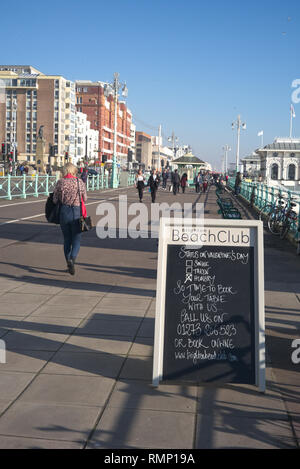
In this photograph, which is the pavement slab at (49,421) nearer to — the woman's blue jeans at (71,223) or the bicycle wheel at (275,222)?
the woman's blue jeans at (71,223)

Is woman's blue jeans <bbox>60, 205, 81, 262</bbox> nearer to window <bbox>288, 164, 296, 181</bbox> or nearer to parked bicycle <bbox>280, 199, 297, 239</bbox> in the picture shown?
parked bicycle <bbox>280, 199, 297, 239</bbox>

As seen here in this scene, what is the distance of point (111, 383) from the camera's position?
4410 millimetres

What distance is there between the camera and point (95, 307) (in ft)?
22.4

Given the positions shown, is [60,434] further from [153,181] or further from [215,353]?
[153,181]

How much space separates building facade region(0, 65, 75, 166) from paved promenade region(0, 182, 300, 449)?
123 metres

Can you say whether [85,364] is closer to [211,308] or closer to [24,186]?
[211,308]

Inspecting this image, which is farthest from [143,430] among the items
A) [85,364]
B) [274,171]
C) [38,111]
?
[274,171]

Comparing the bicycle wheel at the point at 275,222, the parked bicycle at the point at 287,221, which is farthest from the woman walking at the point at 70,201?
the bicycle wheel at the point at 275,222

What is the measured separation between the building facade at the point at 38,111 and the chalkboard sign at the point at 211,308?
12607 cm

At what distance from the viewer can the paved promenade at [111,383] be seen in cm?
352

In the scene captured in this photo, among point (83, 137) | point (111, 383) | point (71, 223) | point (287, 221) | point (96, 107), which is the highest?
point (96, 107)

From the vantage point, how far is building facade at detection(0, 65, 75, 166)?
12838 cm

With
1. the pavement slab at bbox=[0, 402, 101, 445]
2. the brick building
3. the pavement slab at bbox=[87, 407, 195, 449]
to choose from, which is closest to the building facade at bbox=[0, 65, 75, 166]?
the brick building

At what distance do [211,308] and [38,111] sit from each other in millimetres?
130892
